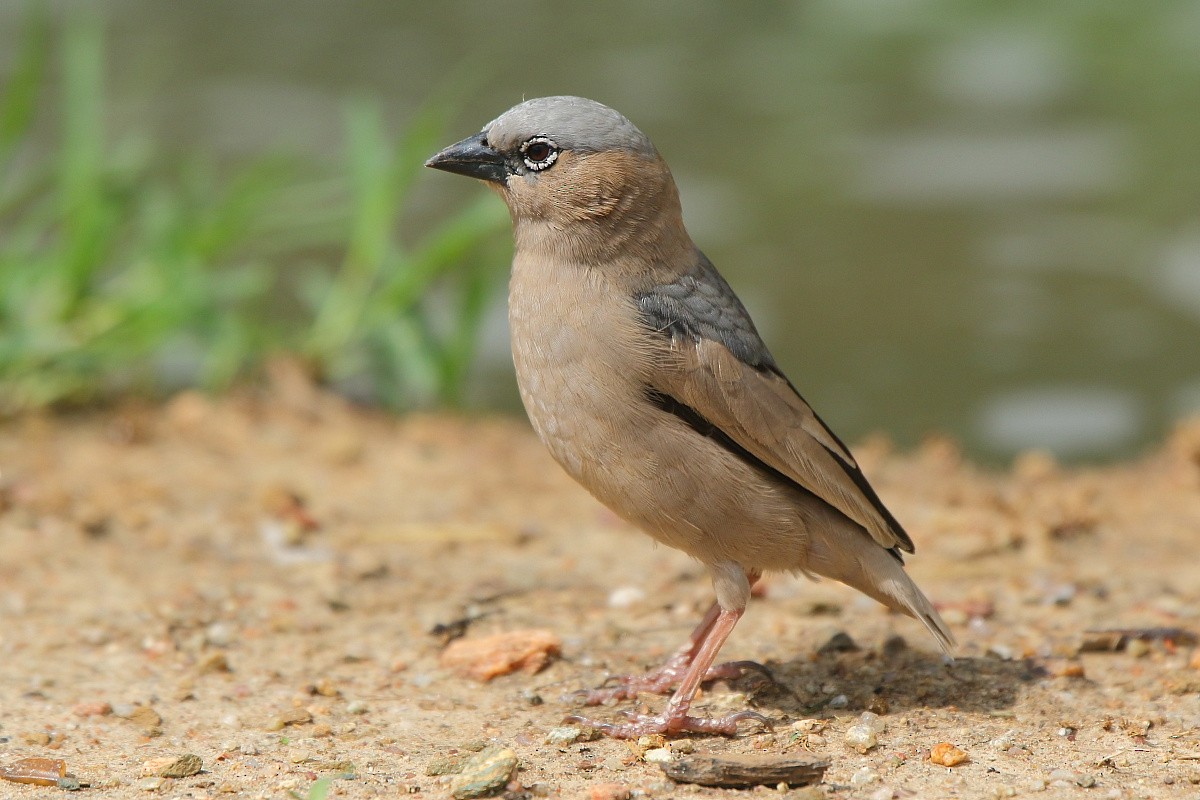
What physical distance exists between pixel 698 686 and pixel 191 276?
3.50 m

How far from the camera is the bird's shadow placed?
168 inches

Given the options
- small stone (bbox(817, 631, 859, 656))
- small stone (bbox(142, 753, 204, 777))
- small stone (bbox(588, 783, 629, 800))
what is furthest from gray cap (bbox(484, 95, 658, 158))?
small stone (bbox(142, 753, 204, 777))

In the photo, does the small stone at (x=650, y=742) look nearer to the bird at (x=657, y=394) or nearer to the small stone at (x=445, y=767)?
the bird at (x=657, y=394)

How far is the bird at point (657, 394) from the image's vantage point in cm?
414

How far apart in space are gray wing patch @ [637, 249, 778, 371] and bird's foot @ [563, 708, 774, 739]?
3.25 feet

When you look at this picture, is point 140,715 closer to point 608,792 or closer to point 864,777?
point 608,792

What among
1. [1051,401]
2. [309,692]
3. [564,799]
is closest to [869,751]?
[564,799]

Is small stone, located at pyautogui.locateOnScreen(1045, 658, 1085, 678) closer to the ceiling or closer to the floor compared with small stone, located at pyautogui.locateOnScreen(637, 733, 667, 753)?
closer to the ceiling

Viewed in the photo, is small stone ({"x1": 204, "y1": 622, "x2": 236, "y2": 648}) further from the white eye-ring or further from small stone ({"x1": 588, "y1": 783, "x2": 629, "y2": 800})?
the white eye-ring

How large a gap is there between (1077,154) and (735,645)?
822 cm

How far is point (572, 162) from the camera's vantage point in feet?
14.3

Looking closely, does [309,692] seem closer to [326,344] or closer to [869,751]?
[869,751]

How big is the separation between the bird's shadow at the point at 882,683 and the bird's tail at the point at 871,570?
15 cm

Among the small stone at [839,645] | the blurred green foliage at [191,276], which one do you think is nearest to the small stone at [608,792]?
the small stone at [839,645]
